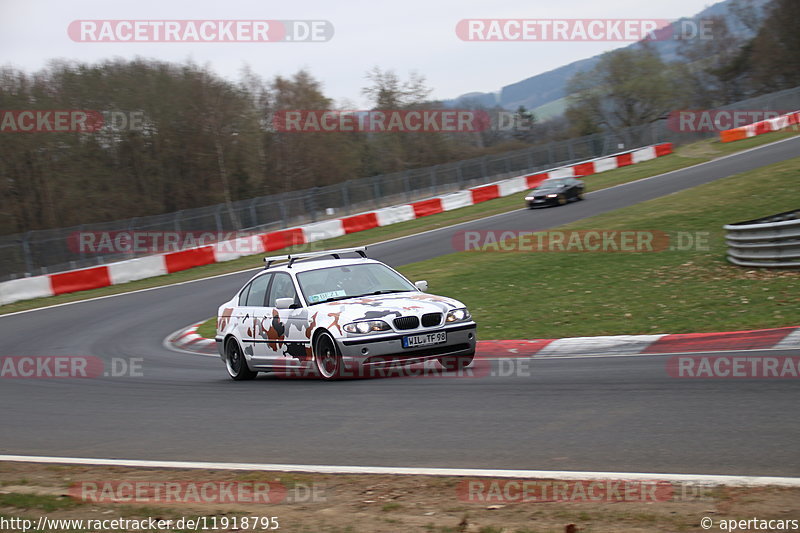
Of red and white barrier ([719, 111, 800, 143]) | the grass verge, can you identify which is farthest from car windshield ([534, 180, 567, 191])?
red and white barrier ([719, 111, 800, 143])

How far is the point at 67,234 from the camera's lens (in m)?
28.8

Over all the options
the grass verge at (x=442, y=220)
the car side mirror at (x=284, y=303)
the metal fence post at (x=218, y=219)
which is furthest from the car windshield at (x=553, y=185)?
the car side mirror at (x=284, y=303)

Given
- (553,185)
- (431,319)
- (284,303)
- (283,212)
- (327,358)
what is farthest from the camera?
(283,212)

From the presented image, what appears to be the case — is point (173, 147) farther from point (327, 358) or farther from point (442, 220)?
point (327, 358)

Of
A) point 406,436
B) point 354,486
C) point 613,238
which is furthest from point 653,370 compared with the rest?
point 613,238

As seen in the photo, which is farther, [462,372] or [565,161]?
[565,161]

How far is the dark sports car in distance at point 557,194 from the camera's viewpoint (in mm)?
33156

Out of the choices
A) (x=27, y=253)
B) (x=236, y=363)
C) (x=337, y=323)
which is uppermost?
(x=27, y=253)

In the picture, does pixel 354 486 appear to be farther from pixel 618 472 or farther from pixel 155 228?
pixel 155 228

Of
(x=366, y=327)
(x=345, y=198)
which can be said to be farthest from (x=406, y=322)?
(x=345, y=198)

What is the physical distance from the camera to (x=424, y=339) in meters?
9.35

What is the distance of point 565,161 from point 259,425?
43.7 metres

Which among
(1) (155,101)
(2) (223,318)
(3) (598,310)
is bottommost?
(3) (598,310)

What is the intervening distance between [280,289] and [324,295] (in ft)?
2.72
